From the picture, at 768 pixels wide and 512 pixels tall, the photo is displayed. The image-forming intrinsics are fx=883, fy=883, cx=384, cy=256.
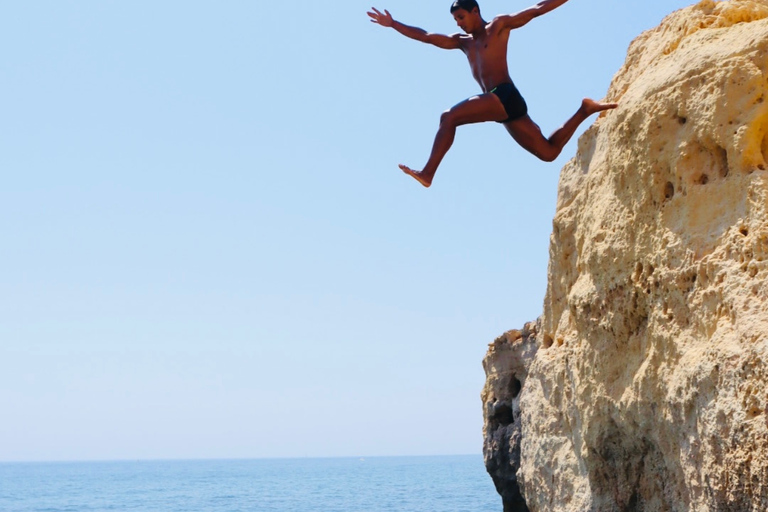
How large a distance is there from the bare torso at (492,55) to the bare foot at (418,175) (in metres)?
1.18

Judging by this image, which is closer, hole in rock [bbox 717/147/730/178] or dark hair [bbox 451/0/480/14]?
hole in rock [bbox 717/147/730/178]

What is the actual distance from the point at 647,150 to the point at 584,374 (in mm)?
2551

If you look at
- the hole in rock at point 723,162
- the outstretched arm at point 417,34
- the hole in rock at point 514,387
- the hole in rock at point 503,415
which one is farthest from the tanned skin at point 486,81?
the hole in rock at point 503,415

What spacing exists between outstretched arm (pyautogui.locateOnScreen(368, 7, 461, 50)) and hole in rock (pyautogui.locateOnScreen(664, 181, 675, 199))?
8.05 ft

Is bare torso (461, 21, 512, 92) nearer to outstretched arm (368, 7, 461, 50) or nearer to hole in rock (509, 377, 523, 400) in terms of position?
outstretched arm (368, 7, 461, 50)

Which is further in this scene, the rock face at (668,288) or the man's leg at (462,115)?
the man's leg at (462,115)

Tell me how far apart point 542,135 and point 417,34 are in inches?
62.4

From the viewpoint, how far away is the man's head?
8530 millimetres

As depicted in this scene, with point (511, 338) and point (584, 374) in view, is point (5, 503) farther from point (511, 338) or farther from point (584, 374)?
point (584, 374)

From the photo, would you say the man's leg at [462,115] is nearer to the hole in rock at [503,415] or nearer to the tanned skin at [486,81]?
the tanned skin at [486,81]

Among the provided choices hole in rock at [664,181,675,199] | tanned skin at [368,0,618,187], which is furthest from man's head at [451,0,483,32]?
hole in rock at [664,181,675,199]

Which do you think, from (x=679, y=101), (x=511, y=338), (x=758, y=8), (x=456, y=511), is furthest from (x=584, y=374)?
(x=456, y=511)

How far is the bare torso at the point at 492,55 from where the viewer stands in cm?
857

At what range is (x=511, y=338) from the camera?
1648 centimetres
